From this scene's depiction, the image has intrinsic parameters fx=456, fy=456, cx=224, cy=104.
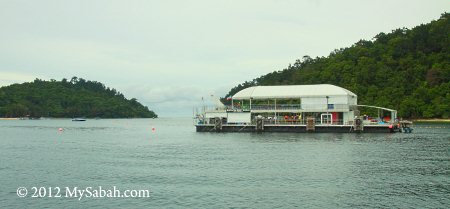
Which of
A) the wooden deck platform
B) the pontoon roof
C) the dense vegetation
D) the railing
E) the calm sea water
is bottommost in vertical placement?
the calm sea water

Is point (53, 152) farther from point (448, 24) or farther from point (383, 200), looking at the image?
point (448, 24)

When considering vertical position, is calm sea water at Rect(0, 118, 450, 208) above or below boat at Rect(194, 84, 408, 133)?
below

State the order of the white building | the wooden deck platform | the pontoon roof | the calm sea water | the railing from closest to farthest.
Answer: the calm sea water → the wooden deck platform → the railing → the white building → the pontoon roof

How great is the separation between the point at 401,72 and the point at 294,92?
8571 cm

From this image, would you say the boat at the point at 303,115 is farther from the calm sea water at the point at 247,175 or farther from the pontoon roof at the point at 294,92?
the calm sea water at the point at 247,175

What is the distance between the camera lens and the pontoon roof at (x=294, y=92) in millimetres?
91438

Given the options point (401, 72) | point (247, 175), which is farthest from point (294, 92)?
point (401, 72)

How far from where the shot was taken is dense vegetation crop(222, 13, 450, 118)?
151750mm

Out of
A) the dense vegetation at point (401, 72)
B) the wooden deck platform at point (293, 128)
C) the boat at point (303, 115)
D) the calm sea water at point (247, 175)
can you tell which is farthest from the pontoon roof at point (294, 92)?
the dense vegetation at point (401, 72)

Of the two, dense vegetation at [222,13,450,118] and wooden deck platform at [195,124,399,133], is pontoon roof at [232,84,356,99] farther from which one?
dense vegetation at [222,13,450,118]

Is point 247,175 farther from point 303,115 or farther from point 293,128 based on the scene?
point 303,115

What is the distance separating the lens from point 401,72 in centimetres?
16400

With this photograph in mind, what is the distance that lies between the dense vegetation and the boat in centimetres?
6340

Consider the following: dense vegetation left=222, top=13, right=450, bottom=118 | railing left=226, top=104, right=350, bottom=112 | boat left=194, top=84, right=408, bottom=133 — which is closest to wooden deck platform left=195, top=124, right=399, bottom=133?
boat left=194, top=84, right=408, bottom=133
